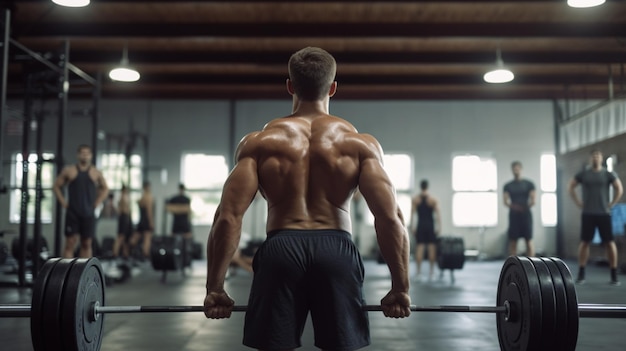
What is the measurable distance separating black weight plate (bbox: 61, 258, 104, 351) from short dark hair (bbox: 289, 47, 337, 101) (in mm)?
856

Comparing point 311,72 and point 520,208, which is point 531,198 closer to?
point 520,208

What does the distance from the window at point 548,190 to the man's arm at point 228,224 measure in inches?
372

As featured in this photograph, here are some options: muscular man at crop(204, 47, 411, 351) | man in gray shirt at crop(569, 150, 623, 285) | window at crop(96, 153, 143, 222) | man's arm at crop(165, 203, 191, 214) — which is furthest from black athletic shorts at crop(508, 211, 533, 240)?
window at crop(96, 153, 143, 222)

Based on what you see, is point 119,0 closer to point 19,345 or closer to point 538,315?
point 19,345

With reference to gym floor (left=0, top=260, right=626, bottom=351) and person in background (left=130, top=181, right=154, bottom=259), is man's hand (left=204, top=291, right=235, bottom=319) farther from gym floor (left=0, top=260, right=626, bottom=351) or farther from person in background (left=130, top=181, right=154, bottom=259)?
person in background (left=130, top=181, right=154, bottom=259)

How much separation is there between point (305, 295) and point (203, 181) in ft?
29.4

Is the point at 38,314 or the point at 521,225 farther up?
the point at 521,225

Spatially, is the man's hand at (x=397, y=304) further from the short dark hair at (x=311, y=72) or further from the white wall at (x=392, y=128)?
the white wall at (x=392, y=128)

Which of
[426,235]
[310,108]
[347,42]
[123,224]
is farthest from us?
[123,224]

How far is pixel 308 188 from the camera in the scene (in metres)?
1.32

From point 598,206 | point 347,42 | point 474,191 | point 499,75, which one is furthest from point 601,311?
point 474,191

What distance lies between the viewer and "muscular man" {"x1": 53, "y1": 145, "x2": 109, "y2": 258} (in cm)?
479

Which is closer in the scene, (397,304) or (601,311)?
(397,304)

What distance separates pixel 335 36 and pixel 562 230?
541 cm
